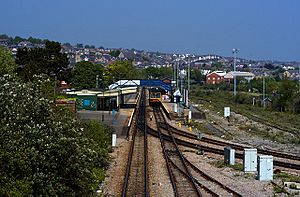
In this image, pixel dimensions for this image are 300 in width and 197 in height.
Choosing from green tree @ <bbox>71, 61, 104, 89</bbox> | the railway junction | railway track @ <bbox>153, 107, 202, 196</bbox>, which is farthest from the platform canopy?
railway track @ <bbox>153, 107, 202, 196</bbox>

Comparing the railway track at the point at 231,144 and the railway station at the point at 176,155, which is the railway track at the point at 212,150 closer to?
the railway station at the point at 176,155

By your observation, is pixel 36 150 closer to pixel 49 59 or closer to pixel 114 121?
pixel 114 121

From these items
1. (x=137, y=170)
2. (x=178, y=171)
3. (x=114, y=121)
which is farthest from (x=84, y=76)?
(x=178, y=171)

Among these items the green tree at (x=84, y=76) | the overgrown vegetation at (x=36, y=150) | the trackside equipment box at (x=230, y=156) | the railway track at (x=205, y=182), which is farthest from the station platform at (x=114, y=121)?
the green tree at (x=84, y=76)

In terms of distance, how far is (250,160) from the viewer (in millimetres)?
23094

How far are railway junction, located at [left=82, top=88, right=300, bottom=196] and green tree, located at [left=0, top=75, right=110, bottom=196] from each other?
4.17 metres

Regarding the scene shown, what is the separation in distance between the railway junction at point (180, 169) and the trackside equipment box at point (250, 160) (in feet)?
1.19

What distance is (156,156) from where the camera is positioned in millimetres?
28438

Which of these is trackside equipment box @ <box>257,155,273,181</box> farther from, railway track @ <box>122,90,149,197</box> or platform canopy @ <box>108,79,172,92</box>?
platform canopy @ <box>108,79,172,92</box>

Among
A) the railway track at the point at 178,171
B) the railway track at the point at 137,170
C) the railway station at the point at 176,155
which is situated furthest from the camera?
the railway station at the point at 176,155

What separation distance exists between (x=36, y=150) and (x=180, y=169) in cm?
1154

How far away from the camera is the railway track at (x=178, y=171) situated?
18625mm

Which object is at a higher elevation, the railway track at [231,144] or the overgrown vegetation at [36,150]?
the overgrown vegetation at [36,150]

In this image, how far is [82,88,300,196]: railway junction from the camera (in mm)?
18922
